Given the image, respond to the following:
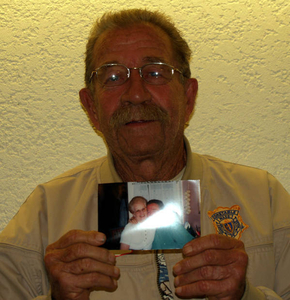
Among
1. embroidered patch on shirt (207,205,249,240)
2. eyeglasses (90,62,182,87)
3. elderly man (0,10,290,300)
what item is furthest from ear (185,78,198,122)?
embroidered patch on shirt (207,205,249,240)

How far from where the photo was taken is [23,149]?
5.18 ft

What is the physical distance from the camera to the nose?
1201mm

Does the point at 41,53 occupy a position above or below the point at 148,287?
above

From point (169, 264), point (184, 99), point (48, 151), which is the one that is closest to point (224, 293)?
point (169, 264)

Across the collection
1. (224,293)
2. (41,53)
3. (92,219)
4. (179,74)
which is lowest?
(224,293)

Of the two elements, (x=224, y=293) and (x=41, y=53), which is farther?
(x=41, y=53)

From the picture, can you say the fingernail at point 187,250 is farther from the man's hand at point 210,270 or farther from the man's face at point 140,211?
the man's face at point 140,211

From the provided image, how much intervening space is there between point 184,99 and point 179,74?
3.6 inches

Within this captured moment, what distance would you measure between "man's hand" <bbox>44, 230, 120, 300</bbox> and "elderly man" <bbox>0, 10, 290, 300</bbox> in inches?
1.4

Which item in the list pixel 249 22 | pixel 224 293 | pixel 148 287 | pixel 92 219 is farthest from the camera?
pixel 249 22

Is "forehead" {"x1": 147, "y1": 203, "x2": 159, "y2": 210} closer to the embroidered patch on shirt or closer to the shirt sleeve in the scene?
the embroidered patch on shirt

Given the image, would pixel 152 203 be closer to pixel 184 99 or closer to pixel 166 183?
pixel 166 183

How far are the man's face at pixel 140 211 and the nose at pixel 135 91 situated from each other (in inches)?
13.4

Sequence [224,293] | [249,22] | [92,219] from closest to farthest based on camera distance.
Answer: [224,293] < [92,219] < [249,22]
